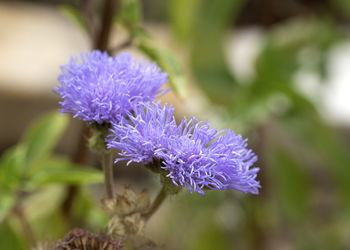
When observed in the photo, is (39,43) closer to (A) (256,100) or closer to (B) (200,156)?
(A) (256,100)

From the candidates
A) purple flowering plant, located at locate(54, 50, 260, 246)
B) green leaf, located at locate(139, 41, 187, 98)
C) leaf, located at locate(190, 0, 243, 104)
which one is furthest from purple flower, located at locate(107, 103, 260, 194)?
leaf, located at locate(190, 0, 243, 104)

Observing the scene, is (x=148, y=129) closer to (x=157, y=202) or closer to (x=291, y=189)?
(x=157, y=202)

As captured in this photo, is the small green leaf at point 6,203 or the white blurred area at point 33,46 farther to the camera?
the white blurred area at point 33,46

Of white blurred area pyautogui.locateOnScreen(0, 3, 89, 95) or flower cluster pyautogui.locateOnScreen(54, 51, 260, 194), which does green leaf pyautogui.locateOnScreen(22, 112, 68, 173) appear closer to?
flower cluster pyautogui.locateOnScreen(54, 51, 260, 194)

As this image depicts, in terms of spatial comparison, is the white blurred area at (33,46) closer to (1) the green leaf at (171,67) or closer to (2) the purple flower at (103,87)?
(1) the green leaf at (171,67)

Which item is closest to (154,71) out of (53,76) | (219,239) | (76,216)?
(76,216)

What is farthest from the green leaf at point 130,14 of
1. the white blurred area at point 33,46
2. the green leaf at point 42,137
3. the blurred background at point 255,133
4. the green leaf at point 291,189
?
the white blurred area at point 33,46
